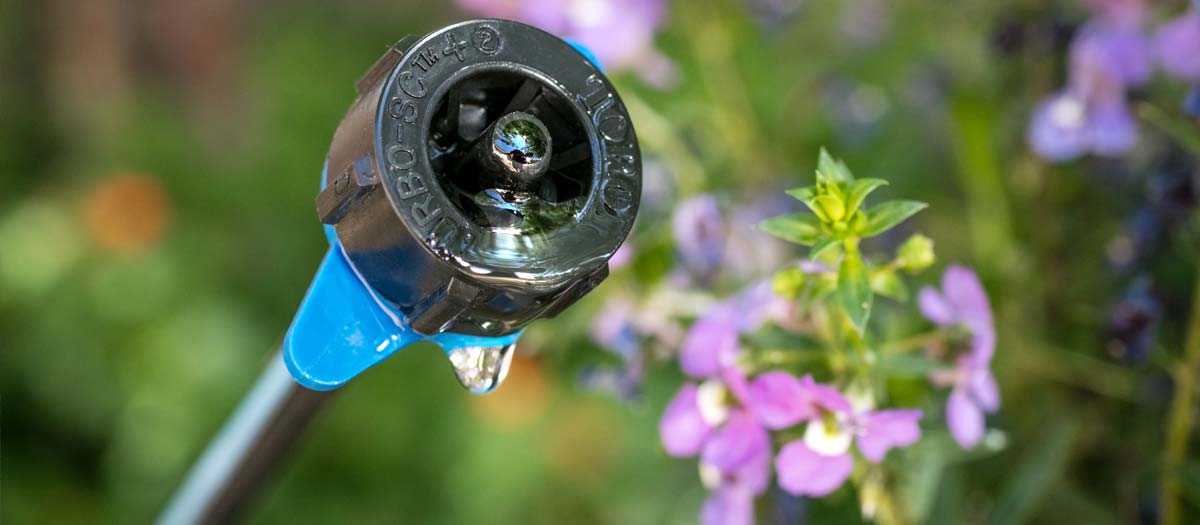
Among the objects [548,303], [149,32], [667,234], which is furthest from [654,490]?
[149,32]

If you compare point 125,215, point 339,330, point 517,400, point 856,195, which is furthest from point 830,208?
point 125,215

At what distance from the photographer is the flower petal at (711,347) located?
28 centimetres

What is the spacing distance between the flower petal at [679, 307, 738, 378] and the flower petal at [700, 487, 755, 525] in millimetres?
34

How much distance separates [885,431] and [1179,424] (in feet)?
0.43

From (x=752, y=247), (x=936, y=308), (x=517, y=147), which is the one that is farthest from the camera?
(x=752, y=247)

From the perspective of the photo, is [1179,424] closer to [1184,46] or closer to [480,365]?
[1184,46]

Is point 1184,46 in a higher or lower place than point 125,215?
higher

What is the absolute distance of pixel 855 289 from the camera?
0.25m

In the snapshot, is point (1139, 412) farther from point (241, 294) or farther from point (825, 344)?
point (241, 294)

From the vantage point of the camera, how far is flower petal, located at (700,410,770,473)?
0.28 m

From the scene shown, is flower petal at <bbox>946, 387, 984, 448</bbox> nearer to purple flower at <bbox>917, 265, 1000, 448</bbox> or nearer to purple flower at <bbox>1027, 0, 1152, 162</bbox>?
purple flower at <bbox>917, 265, 1000, 448</bbox>

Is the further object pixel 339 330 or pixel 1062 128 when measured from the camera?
pixel 1062 128

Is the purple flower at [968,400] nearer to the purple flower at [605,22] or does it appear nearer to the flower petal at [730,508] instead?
the flower petal at [730,508]

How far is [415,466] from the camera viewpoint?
0.85m
